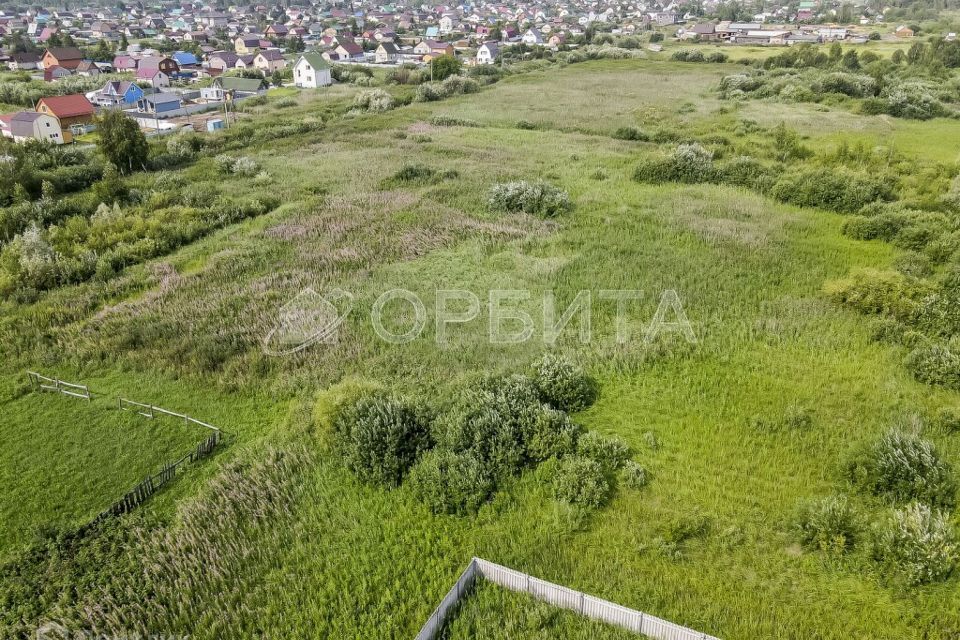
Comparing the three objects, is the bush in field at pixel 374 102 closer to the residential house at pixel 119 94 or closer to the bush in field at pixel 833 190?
the residential house at pixel 119 94

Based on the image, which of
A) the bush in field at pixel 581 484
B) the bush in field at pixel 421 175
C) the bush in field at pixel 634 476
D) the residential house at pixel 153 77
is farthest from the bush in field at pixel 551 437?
the residential house at pixel 153 77

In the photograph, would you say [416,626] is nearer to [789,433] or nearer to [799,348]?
[789,433]

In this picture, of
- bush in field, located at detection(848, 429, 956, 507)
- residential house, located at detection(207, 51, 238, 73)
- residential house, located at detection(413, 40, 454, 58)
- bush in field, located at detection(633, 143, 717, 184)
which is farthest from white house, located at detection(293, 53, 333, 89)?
bush in field, located at detection(848, 429, 956, 507)

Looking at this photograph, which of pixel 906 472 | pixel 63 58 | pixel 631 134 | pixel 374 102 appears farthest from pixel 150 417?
pixel 63 58

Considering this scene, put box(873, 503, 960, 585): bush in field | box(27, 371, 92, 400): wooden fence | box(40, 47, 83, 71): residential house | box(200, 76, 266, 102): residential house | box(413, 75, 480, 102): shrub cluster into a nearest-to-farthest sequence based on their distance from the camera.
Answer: box(873, 503, 960, 585): bush in field, box(27, 371, 92, 400): wooden fence, box(413, 75, 480, 102): shrub cluster, box(200, 76, 266, 102): residential house, box(40, 47, 83, 71): residential house

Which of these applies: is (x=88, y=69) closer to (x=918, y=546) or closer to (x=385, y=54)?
(x=385, y=54)

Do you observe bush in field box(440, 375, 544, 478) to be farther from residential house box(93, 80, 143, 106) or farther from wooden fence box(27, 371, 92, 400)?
residential house box(93, 80, 143, 106)
